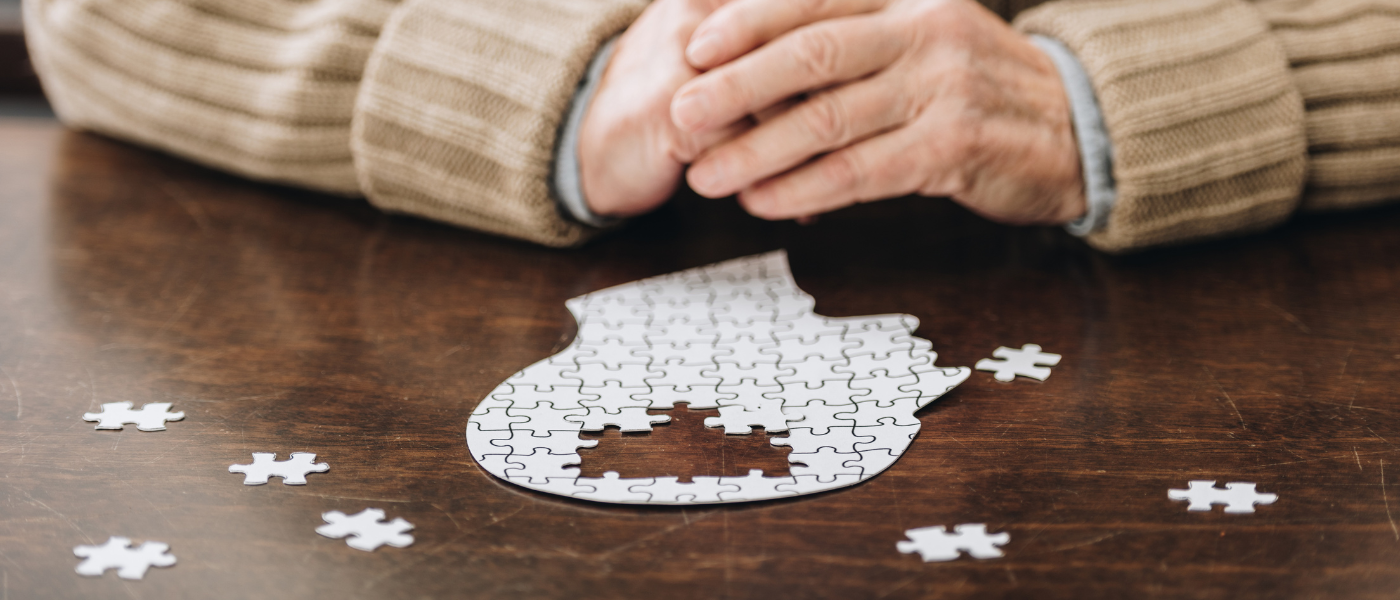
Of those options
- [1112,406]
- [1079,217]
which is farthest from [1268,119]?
[1112,406]

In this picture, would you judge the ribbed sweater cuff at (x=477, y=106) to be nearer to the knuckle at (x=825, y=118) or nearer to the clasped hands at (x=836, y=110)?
the clasped hands at (x=836, y=110)

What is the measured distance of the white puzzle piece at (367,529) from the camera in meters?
0.70

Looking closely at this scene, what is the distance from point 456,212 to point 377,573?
0.72m

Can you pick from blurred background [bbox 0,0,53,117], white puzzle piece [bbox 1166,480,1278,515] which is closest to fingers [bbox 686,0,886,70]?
white puzzle piece [bbox 1166,480,1278,515]

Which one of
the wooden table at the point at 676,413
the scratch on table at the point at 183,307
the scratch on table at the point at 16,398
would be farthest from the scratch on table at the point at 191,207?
the scratch on table at the point at 16,398

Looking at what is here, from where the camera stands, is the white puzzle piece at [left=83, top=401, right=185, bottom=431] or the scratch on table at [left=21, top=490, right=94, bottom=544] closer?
the scratch on table at [left=21, top=490, right=94, bottom=544]

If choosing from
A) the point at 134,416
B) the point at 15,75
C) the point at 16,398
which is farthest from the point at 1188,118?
the point at 15,75

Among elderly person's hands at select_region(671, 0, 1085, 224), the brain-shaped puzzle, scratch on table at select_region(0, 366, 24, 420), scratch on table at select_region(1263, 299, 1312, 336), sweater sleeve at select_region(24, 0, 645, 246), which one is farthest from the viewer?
sweater sleeve at select_region(24, 0, 645, 246)

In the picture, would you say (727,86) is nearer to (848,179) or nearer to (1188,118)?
(848,179)

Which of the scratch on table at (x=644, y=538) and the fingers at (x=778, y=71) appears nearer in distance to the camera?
the scratch on table at (x=644, y=538)

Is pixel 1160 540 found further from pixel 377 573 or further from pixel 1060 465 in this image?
pixel 377 573

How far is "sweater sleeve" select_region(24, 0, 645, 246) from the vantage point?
49.6 inches

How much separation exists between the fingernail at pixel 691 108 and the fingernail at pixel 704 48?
53 millimetres

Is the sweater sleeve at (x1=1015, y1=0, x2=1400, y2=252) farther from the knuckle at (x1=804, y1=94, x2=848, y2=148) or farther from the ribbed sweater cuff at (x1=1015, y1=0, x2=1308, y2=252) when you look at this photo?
the knuckle at (x1=804, y1=94, x2=848, y2=148)
